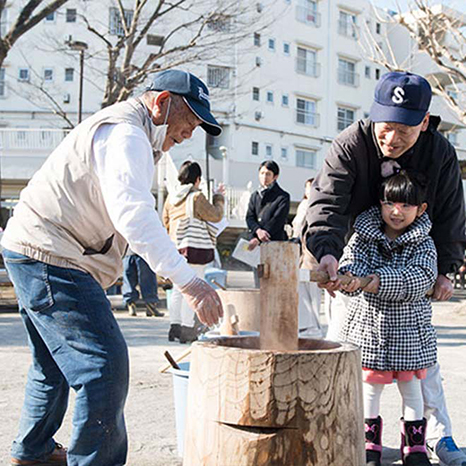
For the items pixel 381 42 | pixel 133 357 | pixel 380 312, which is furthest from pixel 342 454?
pixel 381 42

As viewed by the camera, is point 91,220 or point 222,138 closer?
point 91,220

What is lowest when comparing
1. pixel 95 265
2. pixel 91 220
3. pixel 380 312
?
pixel 380 312

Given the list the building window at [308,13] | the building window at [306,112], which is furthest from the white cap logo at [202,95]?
the building window at [308,13]

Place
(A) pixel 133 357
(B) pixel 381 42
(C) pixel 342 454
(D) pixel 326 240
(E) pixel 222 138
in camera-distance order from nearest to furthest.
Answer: (C) pixel 342 454 < (D) pixel 326 240 < (A) pixel 133 357 < (E) pixel 222 138 < (B) pixel 381 42

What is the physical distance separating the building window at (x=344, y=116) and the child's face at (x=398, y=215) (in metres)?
36.6

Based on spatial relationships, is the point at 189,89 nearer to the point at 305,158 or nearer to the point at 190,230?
the point at 190,230

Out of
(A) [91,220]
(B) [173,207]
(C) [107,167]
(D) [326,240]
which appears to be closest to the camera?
(C) [107,167]

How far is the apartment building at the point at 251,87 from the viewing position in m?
31.4

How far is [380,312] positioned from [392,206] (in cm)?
51

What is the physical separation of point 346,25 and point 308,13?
3004 millimetres

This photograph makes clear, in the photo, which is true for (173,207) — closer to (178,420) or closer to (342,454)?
(178,420)

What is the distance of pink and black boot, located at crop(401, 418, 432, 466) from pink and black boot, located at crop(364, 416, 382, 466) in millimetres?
125

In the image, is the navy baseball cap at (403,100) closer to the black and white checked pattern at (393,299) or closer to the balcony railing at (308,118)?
the black and white checked pattern at (393,299)

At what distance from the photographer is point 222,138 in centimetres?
3375
